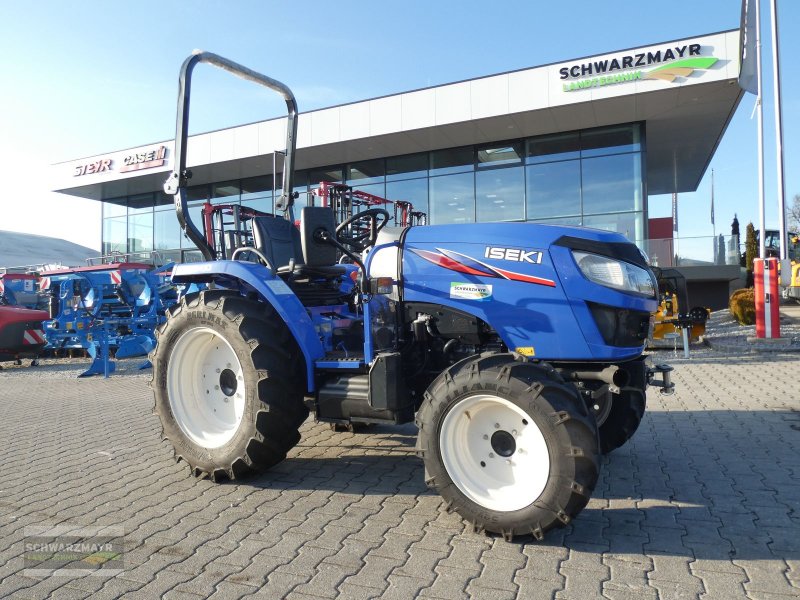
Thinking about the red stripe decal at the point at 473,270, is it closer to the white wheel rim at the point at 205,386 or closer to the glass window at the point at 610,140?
the white wheel rim at the point at 205,386

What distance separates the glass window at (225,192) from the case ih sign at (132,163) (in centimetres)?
212

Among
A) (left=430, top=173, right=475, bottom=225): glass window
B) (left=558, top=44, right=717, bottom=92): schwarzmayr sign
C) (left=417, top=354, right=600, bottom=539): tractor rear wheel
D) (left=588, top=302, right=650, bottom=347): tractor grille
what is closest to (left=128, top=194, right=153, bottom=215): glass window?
(left=430, top=173, right=475, bottom=225): glass window

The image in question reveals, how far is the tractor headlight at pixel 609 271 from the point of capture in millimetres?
3010

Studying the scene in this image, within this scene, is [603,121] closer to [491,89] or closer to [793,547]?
[491,89]

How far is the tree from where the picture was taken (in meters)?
22.0

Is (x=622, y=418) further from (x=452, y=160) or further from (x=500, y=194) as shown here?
(x=452, y=160)

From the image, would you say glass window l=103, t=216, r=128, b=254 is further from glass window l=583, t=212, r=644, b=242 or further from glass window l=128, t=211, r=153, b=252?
glass window l=583, t=212, r=644, b=242

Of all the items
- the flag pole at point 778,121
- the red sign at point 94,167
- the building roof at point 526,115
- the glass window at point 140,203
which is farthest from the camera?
the glass window at point 140,203

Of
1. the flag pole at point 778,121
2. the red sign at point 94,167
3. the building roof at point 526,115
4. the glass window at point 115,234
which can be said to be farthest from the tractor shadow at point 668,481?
the glass window at point 115,234

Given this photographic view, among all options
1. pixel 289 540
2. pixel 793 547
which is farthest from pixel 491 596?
pixel 793 547

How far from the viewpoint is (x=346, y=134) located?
17219 mm

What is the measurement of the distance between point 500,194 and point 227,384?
1460 centimetres

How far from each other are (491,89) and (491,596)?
14.8 meters

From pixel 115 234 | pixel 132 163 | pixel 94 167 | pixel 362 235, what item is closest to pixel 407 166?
pixel 132 163
